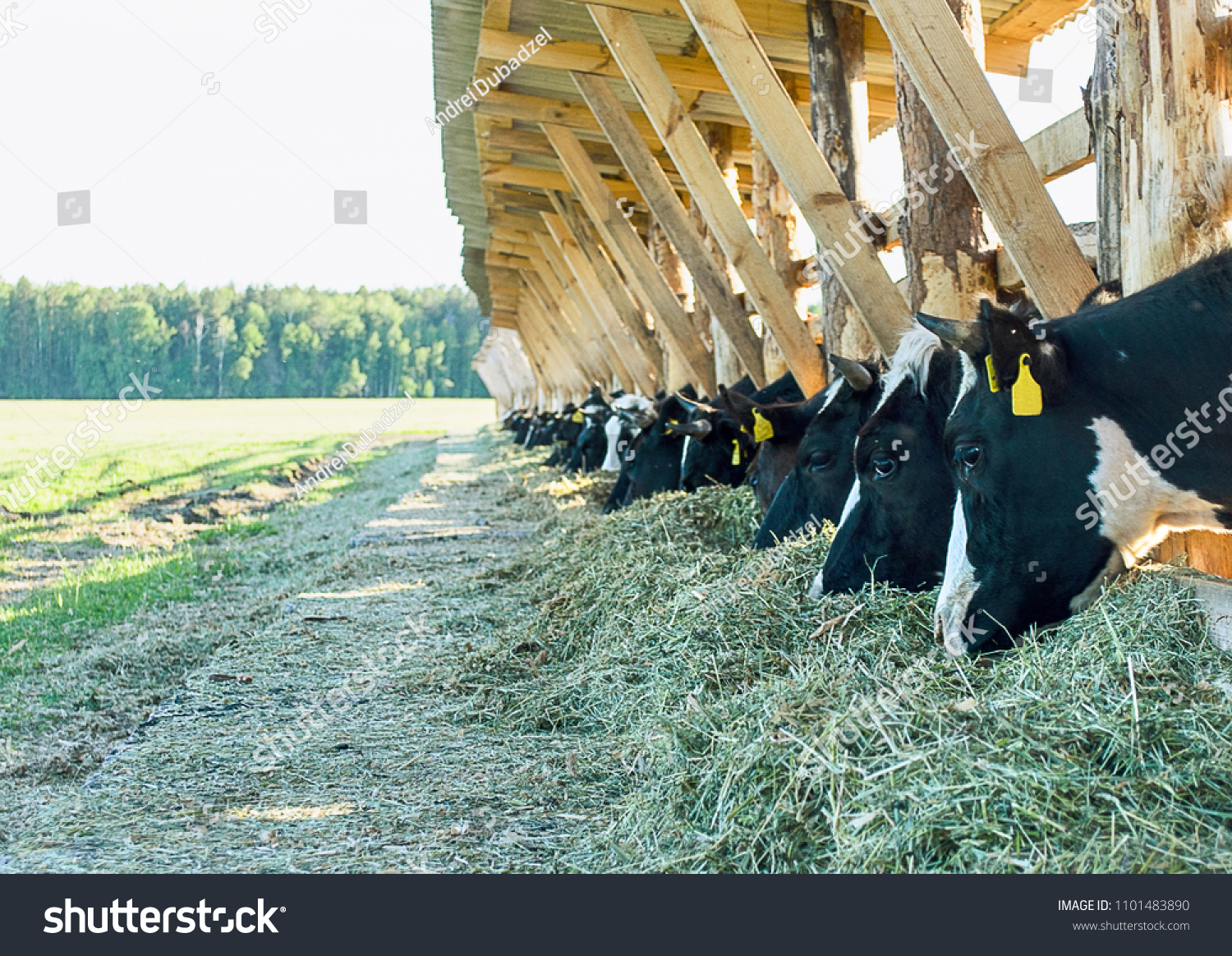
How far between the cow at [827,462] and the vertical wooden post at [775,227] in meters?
2.68

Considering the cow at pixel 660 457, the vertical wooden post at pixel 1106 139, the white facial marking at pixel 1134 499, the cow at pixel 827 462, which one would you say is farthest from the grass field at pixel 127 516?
the vertical wooden post at pixel 1106 139

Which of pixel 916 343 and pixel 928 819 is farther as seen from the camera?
pixel 916 343

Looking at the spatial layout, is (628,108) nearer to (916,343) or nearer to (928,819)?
(916,343)

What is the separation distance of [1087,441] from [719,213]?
164 inches

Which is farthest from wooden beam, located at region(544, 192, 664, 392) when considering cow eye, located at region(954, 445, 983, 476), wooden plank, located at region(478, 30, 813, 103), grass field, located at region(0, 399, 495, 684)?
cow eye, located at region(954, 445, 983, 476)

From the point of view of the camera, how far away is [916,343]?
153 inches

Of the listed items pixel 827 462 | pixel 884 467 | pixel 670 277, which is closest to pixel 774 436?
pixel 827 462

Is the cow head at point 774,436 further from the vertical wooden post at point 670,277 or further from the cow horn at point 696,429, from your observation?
the vertical wooden post at point 670,277

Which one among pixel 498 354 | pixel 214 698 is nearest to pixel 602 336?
pixel 214 698

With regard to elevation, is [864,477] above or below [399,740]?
above

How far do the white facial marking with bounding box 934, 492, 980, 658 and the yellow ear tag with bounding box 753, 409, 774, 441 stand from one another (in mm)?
2878

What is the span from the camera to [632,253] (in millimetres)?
9656

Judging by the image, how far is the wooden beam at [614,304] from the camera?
40.4ft

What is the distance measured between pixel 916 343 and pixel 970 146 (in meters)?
0.71
